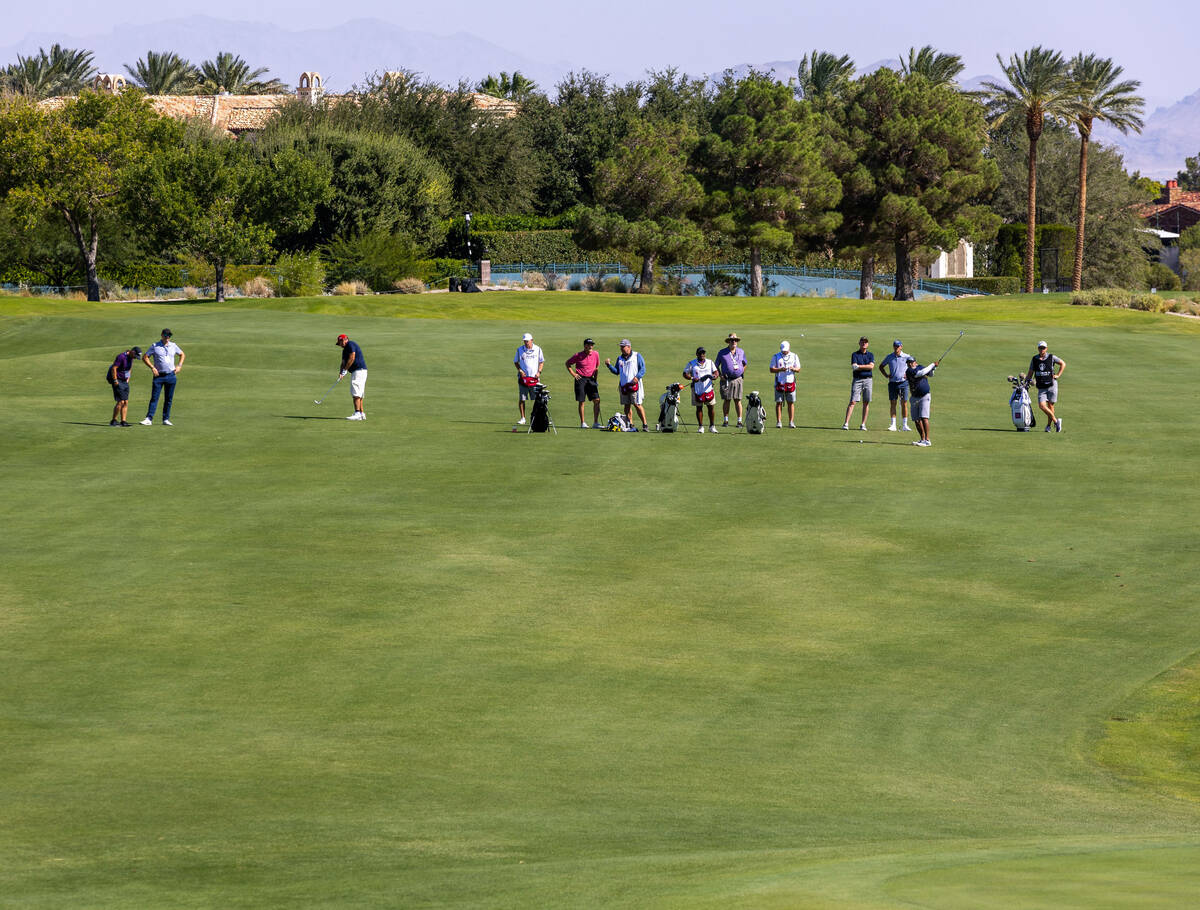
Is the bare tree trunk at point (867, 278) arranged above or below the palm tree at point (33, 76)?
below

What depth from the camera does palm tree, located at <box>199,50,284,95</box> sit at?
145 m

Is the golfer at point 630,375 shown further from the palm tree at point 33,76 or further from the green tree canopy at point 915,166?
the palm tree at point 33,76

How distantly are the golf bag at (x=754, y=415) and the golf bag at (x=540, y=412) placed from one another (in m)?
4.18

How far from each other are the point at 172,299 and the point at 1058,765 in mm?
69175

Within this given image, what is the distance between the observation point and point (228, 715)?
552 inches

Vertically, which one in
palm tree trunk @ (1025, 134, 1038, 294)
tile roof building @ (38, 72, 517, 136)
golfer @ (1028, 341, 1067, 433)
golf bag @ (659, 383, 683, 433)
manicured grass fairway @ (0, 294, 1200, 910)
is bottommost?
→ manicured grass fairway @ (0, 294, 1200, 910)

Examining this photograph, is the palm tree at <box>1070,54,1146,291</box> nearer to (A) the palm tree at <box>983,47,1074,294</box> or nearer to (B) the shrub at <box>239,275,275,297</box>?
(A) the palm tree at <box>983,47,1074,294</box>

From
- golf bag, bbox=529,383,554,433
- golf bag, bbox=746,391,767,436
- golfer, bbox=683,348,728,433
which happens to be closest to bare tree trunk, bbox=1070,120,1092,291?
golf bag, bbox=746,391,767,436

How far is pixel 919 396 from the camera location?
31.5 m

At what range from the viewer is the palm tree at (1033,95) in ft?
308

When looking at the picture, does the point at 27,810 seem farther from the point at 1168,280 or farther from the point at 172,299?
the point at 1168,280

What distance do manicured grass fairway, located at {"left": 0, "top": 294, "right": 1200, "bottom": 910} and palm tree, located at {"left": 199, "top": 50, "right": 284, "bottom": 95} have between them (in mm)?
116971

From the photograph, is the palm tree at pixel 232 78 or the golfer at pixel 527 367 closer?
the golfer at pixel 527 367

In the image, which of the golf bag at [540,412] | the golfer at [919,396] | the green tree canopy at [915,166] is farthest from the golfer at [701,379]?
the green tree canopy at [915,166]
